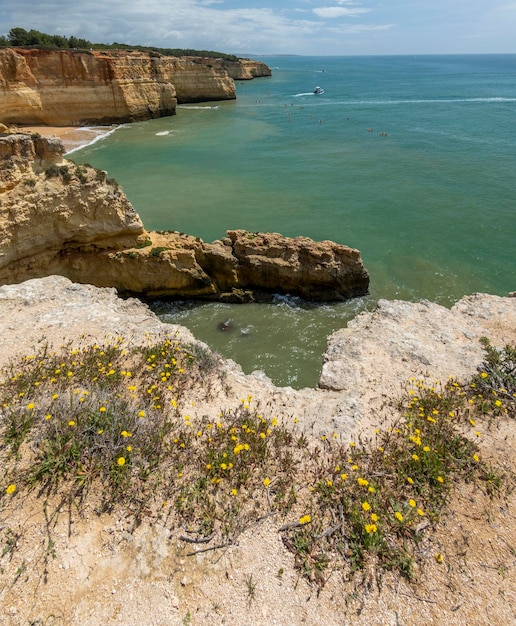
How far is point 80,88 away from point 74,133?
22.3 feet

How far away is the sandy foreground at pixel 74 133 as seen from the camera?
127 ft

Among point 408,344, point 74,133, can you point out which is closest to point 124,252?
point 408,344

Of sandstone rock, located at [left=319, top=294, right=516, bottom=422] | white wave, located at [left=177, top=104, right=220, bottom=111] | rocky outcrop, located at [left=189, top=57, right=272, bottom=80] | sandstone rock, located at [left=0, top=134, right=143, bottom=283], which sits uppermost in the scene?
rocky outcrop, located at [left=189, top=57, right=272, bottom=80]

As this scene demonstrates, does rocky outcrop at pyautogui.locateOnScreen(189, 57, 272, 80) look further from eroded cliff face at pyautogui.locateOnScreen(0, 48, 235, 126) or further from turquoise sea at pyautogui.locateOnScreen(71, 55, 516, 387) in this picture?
turquoise sea at pyautogui.locateOnScreen(71, 55, 516, 387)

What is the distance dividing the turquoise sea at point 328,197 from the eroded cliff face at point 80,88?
15.6ft

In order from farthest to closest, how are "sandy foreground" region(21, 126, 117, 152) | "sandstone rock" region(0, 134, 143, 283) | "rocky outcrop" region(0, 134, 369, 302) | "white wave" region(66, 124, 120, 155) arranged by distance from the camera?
"sandy foreground" region(21, 126, 117, 152) → "white wave" region(66, 124, 120, 155) → "rocky outcrop" region(0, 134, 369, 302) → "sandstone rock" region(0, 134, 143, 283)

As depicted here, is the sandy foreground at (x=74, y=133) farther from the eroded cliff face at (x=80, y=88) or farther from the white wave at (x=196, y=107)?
the white wave at (x=196, y=107)

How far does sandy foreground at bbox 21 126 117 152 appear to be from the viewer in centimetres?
3875

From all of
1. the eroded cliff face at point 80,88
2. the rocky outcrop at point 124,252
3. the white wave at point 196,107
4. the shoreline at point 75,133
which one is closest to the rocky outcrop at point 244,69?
the white wave at point 196,107

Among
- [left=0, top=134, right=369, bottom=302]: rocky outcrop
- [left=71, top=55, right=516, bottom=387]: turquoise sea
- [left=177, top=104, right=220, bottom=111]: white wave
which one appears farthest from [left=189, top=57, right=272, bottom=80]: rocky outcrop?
[left=0, top=134, right=369, bottom=302]: rocky outcrop

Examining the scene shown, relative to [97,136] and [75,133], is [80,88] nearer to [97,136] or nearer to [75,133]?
[75,133]

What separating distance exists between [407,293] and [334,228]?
6.73 m

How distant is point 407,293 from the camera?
52.2ft

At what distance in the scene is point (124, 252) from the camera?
49.2ft
